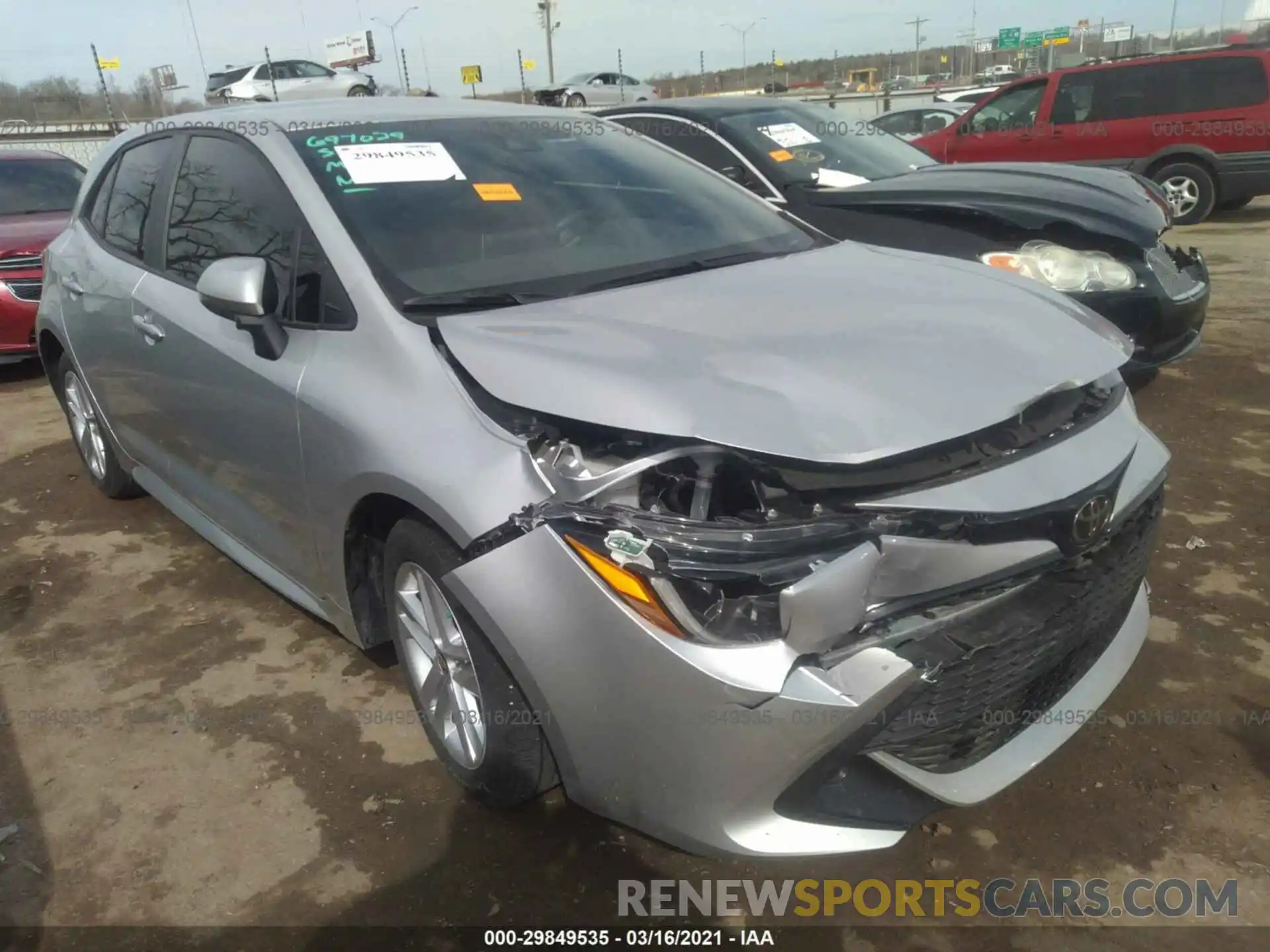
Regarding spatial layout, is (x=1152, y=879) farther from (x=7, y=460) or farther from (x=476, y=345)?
(x=7, y=460)

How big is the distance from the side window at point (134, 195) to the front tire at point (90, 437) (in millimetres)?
764

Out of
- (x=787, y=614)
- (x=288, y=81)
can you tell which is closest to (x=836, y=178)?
(x=787, y=614)

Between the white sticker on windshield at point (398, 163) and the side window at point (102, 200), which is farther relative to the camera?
the side window at point (102, 200)

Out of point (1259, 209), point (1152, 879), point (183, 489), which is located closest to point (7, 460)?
point (183, 489)

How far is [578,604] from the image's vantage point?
1.84 metres

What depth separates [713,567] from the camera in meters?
1.76

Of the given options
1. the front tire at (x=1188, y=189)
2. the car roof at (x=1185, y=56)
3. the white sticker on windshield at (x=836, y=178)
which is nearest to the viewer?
the white sticker on windshield at (x=836, y=178)

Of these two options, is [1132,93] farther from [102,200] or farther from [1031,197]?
[102,200]

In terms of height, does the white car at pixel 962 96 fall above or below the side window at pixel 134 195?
below

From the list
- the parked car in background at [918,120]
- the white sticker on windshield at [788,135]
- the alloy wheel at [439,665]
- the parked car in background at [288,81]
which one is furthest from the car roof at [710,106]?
the parked car in background at [288,81]

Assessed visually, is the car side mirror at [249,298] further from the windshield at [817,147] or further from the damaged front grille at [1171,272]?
the damaged front grille at [1171,272]

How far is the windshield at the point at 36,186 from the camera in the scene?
7.85 meters

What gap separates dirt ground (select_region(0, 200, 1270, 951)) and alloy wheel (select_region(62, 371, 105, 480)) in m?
0.85

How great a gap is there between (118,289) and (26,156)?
6.14 metres
